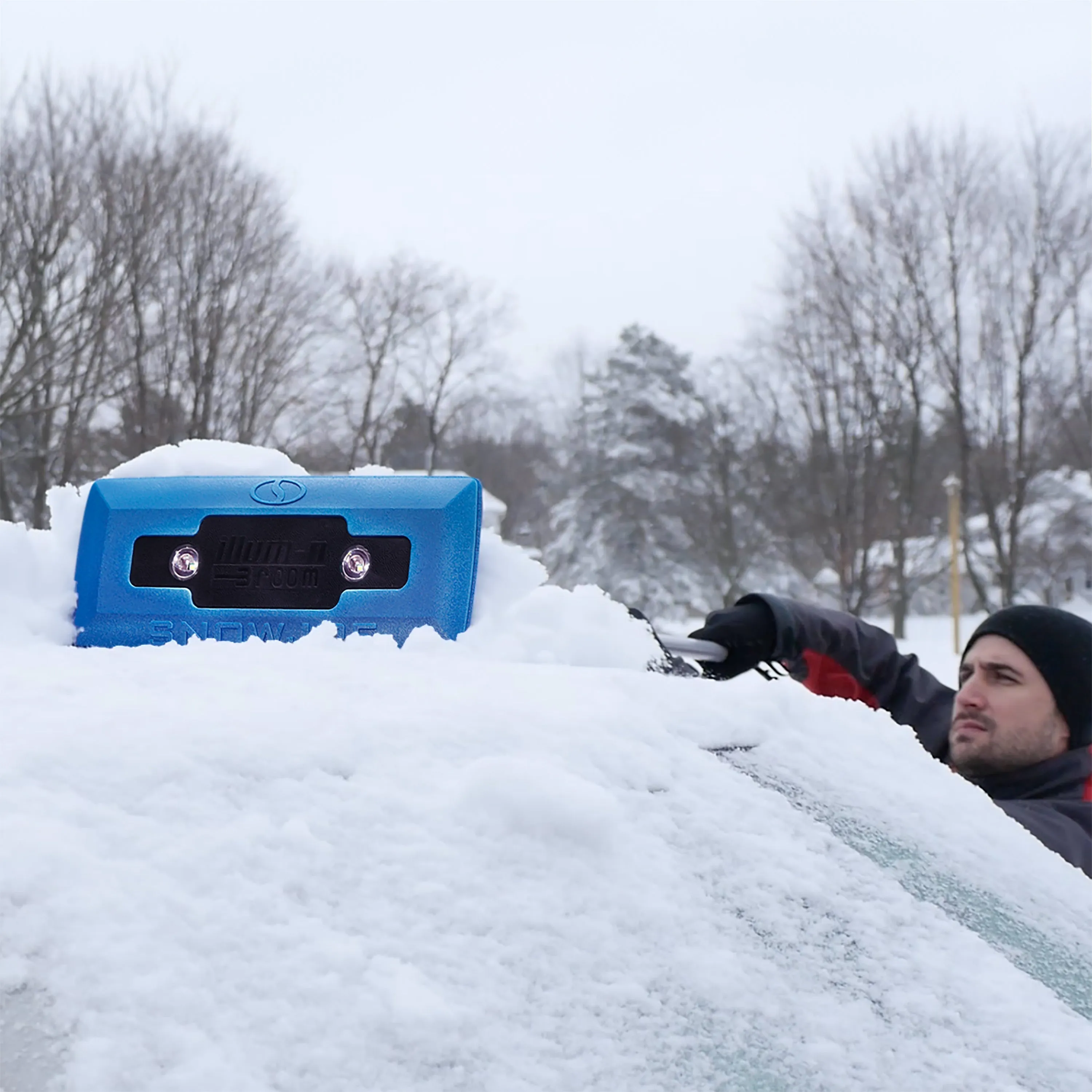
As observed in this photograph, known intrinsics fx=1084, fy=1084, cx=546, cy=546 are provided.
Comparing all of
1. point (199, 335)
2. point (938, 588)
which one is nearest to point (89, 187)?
point (199, 335)

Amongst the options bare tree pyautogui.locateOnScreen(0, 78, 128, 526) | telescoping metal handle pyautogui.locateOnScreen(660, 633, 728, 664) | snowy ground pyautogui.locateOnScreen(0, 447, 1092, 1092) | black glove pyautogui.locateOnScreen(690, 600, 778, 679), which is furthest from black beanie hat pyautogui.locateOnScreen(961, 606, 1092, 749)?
bare tree pyautogui.locateOnScreen(0, 78, 128, 526)

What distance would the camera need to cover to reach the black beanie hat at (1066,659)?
2.77 m

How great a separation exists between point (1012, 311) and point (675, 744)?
20.2 m

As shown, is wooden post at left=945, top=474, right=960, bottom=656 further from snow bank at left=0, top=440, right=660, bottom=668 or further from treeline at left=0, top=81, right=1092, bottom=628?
snow bank at left=0, top=440, right=660, bottom=668

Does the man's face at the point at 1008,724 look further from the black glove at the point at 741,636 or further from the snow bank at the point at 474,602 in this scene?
the snow bank at the point at 474,602

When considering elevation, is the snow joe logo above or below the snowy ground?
above

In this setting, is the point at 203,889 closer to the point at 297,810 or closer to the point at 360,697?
the point at 297,810

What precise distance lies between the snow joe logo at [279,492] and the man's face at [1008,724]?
196 cm

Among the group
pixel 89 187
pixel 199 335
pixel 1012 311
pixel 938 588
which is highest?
pixel 1012 311

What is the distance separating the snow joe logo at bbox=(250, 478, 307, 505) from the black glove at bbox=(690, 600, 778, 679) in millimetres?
1133

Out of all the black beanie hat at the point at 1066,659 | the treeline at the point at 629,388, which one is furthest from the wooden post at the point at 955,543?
the black beanie hat at the point at 1066,659

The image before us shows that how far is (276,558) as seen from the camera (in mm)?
1486

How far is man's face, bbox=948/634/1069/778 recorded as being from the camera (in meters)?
2.73

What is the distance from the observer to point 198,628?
1491 mm
